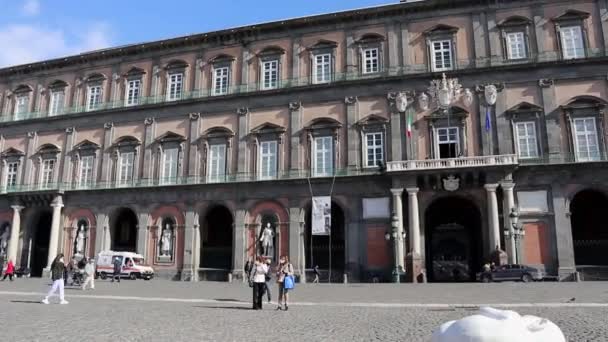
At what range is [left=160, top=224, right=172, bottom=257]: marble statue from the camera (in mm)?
34750

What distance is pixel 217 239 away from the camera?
1452 inches

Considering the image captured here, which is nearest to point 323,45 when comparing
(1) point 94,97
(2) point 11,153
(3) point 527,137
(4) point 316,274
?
(3) point 527,137

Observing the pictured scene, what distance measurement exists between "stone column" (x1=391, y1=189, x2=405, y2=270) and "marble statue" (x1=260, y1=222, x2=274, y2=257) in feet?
26.9

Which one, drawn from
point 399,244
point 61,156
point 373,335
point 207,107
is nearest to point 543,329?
point 373,335

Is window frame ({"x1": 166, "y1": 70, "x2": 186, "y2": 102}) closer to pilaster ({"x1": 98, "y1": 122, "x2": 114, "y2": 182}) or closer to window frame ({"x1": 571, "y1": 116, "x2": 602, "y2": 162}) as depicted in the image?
pilaster ({"x1": 98, "y1": 122, "x2": 114, "y2": 182})

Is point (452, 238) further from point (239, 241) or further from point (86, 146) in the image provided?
point (86, 146)

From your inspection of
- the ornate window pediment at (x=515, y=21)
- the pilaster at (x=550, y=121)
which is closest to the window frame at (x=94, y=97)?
the ornate window pediment at (x=515, y=21)

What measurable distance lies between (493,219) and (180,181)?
20.8 metres

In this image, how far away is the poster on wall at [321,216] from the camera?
30797mm

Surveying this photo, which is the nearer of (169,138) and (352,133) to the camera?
(352,133)

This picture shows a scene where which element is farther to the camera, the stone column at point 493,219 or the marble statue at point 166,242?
the marble statue at point 166,242

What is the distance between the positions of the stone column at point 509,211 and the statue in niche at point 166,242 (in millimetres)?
21792

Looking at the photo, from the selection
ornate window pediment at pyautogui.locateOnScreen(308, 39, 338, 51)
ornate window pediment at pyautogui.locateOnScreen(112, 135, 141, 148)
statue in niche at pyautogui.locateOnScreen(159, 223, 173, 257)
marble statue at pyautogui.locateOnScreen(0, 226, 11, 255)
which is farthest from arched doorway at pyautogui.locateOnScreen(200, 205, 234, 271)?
marble statue at pyautogui.locateOnScreen(0, 226, 11, 255)

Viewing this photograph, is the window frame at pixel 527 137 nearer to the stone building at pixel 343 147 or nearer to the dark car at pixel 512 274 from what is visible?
the stone building at pixel 343 147
